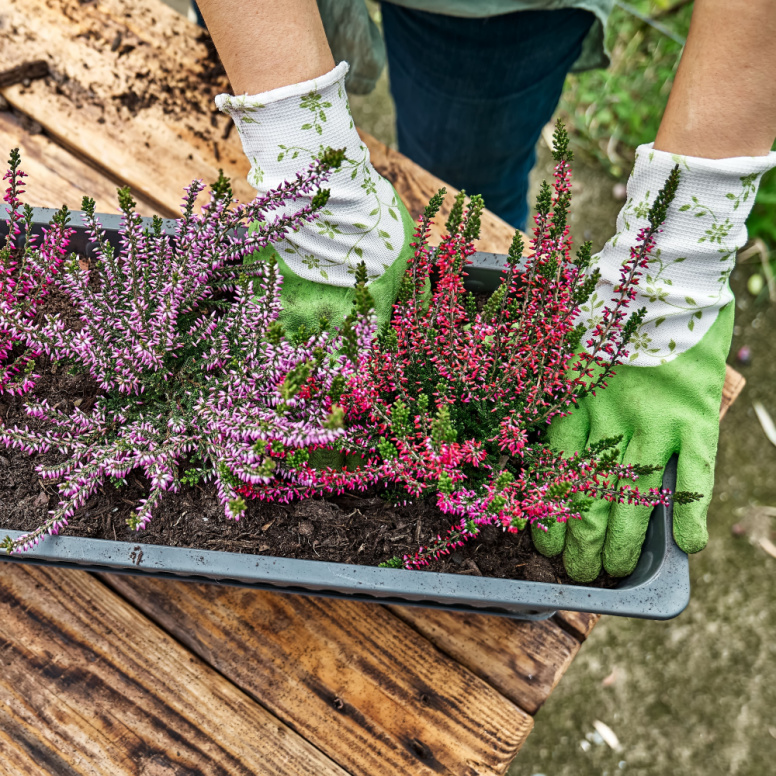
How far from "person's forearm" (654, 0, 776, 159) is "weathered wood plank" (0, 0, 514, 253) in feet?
1.58

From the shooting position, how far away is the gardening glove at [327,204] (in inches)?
36.0

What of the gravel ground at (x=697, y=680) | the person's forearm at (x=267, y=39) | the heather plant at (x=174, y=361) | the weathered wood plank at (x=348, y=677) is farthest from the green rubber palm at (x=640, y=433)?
the gravel ground at (x=697, y=680)

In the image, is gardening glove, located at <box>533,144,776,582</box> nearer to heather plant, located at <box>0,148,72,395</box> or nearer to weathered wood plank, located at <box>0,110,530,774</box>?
weathered wood plank, located at <box>0,110,530,774</box>

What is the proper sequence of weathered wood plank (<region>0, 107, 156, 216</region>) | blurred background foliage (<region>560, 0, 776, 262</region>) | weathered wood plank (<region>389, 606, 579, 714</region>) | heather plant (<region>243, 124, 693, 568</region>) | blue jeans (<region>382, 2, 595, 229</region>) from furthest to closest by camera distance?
1. blurred background foliage (<region>560, 0, 776, 262</region>)
2. blue jeans (<region>382, 2, 595, 229</region>)
3. weathered wood plank (<region>0, 107, 156, 216</region>)
4. weathered wood plank (<region>389, 606, 579, 714</region>)
5. heather plant (<region>243, 124, 693, 568</region>)

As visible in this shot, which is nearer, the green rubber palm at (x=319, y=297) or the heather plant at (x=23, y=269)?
the heather plant at (x=23, y=269)

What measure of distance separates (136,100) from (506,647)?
1.27 m

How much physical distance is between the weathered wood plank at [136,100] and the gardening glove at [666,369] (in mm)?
439

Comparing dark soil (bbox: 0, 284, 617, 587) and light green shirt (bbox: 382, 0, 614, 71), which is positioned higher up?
light green shirt (bbox: 382, 0, 614, 71)

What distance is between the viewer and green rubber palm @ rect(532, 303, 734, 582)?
944mm

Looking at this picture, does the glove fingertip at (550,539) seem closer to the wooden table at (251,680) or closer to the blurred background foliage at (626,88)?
the wooden table at (251,680)

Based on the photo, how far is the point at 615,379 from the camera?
988 millimetres

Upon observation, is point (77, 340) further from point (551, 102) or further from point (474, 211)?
point (551, 102)

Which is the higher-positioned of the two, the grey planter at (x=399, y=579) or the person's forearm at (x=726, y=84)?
the person's forearm at (x=726, y=84)

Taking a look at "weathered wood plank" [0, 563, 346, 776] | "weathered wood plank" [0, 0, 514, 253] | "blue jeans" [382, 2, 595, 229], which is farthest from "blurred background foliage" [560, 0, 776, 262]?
"weathered wood plank" [0, 563, 346, 776]
